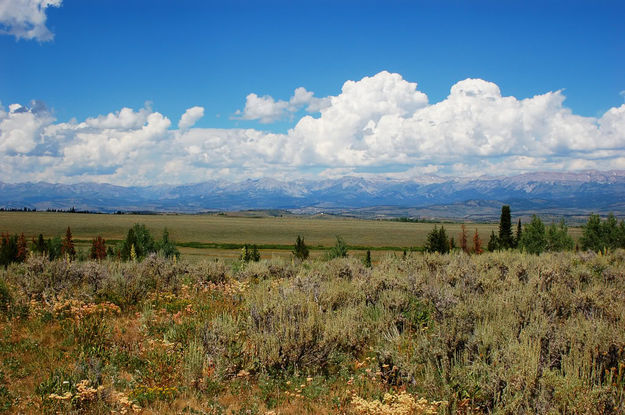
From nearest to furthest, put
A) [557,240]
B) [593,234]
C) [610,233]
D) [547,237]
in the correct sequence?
[557,240] → [547,237] → [610,233] → [593,234]

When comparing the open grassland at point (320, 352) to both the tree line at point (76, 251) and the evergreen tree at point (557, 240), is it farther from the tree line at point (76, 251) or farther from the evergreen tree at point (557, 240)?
the evergreen tree at point (557, 240)

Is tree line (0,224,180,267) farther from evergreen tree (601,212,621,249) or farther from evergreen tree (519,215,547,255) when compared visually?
evergreen tree (601,212,621,249)

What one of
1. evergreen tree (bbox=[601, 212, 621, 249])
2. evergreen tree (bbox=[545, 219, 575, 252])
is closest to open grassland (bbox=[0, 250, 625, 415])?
evergreen tree (bbox=[545, 219, 575, 252])

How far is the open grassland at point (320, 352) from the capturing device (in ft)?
20.2

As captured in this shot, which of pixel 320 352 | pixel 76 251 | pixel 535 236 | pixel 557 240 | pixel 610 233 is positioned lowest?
pixel 76 251

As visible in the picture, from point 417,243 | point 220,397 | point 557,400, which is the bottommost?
point 417,243

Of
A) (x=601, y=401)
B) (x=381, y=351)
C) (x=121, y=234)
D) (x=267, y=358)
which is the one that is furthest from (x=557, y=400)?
(x=121, y=234)

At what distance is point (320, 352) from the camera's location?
26.3 feet

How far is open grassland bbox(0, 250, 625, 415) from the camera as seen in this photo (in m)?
6.14

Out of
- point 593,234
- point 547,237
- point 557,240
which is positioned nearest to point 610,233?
point 593,234

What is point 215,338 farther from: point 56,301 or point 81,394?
point 56,301

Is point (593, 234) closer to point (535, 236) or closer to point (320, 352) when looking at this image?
point (535, 236)

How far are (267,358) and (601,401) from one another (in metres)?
5.18

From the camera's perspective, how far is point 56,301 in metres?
11.4
